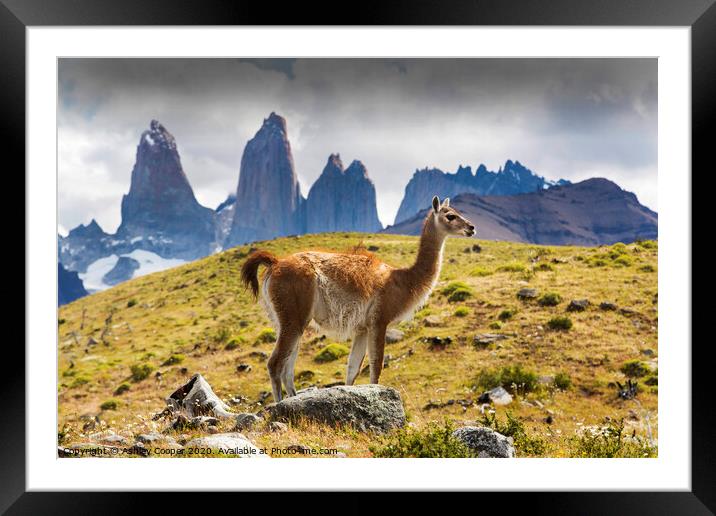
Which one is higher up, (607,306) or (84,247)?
(84,247)

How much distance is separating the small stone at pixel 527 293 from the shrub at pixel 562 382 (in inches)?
198

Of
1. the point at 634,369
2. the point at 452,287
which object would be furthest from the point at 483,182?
the point at 634,369

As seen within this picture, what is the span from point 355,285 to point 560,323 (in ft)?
25.8

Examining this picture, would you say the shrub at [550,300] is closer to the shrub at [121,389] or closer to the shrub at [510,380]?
the shrub at [510,380]

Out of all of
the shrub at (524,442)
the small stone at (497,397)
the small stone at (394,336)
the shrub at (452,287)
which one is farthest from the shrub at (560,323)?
the shrub at (524,442)

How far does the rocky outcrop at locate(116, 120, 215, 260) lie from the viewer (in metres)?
60.9

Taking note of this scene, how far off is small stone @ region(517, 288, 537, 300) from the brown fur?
8544mm

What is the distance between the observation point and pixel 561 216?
4128 centimetres

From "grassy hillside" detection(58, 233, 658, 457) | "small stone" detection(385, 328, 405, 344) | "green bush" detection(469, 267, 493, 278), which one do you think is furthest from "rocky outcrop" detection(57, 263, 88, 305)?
"small stone" detection(385, 328, 405, 344)

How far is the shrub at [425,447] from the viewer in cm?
611

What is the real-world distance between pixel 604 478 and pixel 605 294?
36.8ft

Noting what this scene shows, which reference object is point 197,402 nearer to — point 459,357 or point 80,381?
point 459,357

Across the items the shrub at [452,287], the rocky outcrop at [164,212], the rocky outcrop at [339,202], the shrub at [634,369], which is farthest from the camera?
the rocky outcrop at [164,212]
